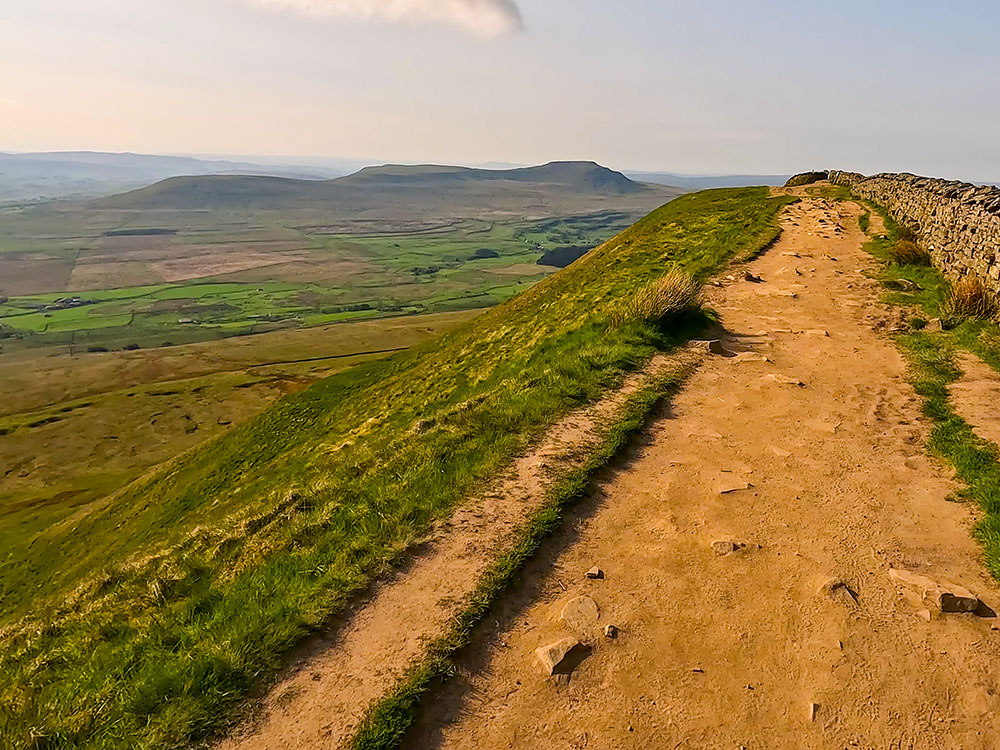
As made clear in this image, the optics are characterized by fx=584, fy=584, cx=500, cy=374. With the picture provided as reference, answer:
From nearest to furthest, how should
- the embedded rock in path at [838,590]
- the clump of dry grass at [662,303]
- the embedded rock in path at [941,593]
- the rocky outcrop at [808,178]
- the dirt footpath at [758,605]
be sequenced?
the dirt footpath at [758,605] < the embedded rock in path at [941,593] < the embedded rock in path at [838,590] < the clump of dry grass at [662,303] < the rocky outcrop at [808,178]

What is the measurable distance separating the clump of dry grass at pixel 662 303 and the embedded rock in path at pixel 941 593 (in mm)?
9208

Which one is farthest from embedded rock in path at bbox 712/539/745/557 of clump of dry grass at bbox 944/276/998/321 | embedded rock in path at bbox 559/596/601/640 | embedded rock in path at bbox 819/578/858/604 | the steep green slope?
clump of dry grass at bbox 944/276/998/321

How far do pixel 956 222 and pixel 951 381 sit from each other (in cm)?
1070

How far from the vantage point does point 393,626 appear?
22.4 ft

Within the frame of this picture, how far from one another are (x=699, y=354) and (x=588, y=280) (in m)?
14.9

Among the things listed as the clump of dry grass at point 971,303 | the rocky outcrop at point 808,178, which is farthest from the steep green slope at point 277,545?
the rocky outcrop at point 808,178

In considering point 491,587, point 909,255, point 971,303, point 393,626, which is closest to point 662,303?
point 971,303

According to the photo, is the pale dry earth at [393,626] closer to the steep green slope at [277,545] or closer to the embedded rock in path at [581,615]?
the steep green slope at [277,545]

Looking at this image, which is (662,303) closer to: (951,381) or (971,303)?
(951,381)

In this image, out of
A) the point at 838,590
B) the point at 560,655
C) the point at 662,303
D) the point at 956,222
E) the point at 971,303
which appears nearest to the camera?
the point at 560,655

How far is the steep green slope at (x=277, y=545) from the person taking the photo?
20.2 feet

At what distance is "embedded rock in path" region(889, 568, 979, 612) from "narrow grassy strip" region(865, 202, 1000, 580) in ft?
2.56

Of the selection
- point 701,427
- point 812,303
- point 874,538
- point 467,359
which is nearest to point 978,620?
point 874,538

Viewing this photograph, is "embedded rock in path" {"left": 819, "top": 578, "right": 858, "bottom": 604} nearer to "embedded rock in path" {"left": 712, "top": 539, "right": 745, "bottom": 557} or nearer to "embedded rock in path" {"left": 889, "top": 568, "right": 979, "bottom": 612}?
"embedded rock in path" {"left": 889, "top": 568, "right": 979, "bottom": 612}
